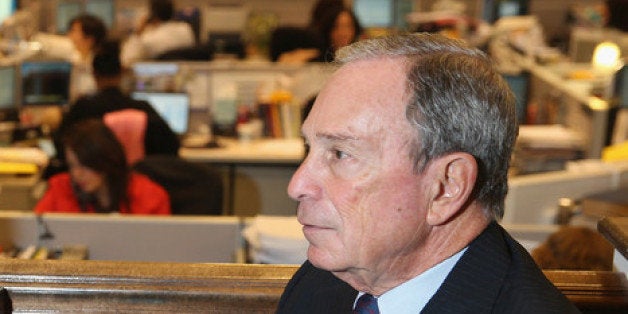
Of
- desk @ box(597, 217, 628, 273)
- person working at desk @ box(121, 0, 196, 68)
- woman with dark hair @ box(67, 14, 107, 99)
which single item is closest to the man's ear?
desk @ box(597, 217, 628, 273)

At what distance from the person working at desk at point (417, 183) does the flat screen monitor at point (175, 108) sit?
4792mm

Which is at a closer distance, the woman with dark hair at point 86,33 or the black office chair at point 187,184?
the black office chair at point 187,184

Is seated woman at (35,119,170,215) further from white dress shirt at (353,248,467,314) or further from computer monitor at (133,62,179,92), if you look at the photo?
white dress shirt at (353,248,467,314)

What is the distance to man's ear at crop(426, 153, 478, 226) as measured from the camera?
1.14 metres

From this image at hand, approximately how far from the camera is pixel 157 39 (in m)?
7.38

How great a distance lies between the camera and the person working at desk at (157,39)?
24.0 feet

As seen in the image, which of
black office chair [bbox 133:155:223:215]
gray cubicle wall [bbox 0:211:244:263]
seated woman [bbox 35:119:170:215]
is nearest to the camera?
gray cubicle wall [bbox 0:211:244:263]

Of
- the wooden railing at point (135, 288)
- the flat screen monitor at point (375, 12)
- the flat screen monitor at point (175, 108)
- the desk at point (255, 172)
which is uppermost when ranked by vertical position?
the wooden railing at point (135, 288)

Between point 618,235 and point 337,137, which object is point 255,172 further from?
point 337,137

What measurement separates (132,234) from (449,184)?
2333mm

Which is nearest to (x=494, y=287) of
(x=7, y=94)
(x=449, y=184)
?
(x=449, y=184)

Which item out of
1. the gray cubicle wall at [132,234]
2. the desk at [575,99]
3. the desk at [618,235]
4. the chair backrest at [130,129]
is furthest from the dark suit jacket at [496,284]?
the desk at [575,99]

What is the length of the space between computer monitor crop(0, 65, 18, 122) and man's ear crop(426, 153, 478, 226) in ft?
16.2

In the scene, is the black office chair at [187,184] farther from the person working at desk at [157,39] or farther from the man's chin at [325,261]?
the person working at desk at [157,39]
